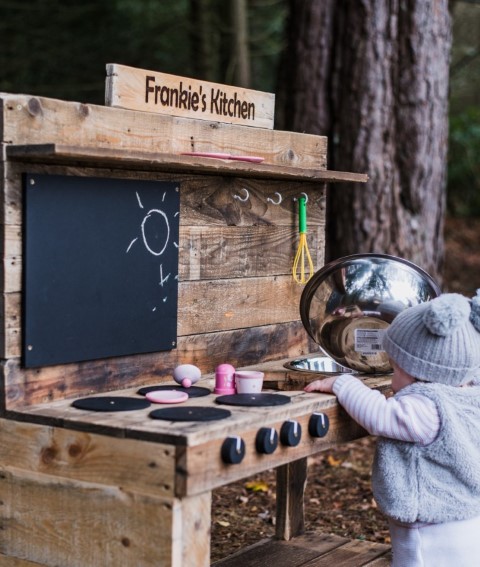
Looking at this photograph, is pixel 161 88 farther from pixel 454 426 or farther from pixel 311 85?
pixel 311 85

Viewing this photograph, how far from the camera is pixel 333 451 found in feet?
20.4

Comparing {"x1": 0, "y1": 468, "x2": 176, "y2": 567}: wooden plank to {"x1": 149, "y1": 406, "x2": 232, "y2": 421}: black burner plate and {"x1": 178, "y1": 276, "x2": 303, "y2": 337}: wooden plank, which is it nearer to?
{"x1": 149, "y1": 406, "x2": 232, "y2": 421}: black burner plate

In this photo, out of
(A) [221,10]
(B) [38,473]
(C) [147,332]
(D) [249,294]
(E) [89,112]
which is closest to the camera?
(B) [38,473]

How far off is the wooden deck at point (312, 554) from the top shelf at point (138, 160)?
1.59 meters

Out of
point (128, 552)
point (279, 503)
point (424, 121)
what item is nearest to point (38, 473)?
point (128, 552)

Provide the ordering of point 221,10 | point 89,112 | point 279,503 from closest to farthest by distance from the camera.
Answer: point 89,112, point 279,503, point 221,10

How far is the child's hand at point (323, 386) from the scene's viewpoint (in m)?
3.13

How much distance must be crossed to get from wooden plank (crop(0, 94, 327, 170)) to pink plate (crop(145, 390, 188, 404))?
748mm

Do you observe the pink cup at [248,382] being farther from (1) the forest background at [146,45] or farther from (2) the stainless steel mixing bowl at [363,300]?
(1) the forest background at [146,45]

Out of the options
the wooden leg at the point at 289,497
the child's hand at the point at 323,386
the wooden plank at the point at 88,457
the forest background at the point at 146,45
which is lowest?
the wooden leg at the point at 289,497

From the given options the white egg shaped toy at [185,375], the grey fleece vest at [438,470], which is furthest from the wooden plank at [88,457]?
the grey fleece vest at [438,470]

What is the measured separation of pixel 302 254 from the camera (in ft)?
13.0

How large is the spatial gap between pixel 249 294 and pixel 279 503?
1.09 metres

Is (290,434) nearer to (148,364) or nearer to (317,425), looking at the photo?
(317,425)
